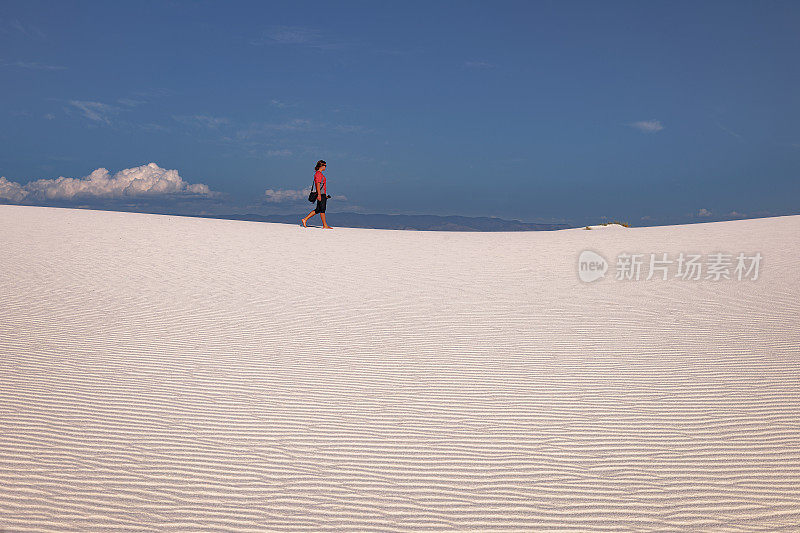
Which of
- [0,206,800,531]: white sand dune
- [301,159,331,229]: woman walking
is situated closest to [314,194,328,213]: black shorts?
[301,159,331,229]: woman walking

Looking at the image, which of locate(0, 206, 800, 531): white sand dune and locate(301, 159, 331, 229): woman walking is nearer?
locate(0, 206, 800, 531): white sand dune

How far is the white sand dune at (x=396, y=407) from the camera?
128 inches

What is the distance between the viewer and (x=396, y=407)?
4.71 metres

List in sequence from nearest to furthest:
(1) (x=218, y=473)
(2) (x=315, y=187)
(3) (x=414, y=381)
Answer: (1) (x=218, y=473) → (3) (x=414, y=381) → (2) (x=315, y=187)

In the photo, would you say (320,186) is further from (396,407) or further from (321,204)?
(396,407)

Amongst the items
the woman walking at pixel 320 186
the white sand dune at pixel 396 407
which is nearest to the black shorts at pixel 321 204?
the woman walking at pixel 320 186

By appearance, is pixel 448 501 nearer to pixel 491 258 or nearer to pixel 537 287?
pixel 537 287

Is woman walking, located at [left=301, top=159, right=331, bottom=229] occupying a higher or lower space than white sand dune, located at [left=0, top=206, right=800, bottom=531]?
higher

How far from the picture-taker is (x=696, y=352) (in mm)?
6281

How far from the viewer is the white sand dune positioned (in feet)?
10.7

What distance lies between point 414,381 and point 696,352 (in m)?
3.26

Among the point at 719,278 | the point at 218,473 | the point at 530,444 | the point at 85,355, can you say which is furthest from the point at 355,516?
the point at 719,278

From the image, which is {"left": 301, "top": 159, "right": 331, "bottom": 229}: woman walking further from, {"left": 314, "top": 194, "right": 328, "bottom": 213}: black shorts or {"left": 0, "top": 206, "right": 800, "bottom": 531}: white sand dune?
{"left": 0, "top": 206, "right": 800, "bottom": 531}: white sand dune

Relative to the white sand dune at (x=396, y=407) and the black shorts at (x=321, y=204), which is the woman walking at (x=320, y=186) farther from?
the white sand dune at (x=396, y=407)
